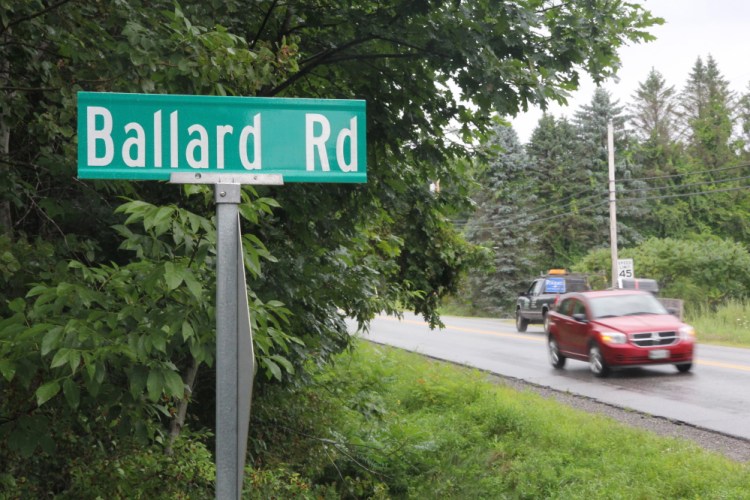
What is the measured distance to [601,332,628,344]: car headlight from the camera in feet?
49.2

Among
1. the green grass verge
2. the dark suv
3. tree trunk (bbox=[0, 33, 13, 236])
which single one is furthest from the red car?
the dark suv

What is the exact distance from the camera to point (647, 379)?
1486 centimetres

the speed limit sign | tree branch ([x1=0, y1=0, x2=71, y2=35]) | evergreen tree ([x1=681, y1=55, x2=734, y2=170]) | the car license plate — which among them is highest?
evergreen tree ([x1=681, y1=55, x2=734, y2=170])

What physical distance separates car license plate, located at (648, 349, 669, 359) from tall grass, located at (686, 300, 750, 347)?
8548mm

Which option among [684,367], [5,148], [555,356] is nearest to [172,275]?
[5,148]

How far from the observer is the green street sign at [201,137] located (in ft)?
8.50

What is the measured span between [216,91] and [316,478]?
488 centimetres

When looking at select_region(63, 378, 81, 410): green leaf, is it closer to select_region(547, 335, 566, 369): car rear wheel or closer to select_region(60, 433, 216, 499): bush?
select_region(60, 433, 216, 499): bush

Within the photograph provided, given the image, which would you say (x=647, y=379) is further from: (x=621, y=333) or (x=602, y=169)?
(x=602, y=169)

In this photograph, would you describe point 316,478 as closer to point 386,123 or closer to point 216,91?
point 386,123

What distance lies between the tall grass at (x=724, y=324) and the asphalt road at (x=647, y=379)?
2949 mm

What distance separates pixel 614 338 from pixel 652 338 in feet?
2.02

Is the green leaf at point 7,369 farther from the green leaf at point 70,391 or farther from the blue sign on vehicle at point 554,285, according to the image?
the blue sign on vehicle at point 554,285

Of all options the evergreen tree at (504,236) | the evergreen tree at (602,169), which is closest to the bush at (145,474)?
the evergreen tree at (504,236)
